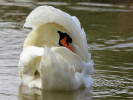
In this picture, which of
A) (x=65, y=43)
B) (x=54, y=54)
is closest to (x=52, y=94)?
(x=54, y=54)

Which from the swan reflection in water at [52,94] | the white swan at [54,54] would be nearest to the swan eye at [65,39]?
the white swan at [54,54]

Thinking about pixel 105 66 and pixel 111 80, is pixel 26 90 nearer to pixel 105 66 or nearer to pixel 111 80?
pixel 111 80

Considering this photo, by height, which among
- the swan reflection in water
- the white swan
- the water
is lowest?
the water

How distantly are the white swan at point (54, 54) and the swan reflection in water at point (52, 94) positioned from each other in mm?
94

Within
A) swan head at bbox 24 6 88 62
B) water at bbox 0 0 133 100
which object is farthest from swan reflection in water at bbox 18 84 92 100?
swan head at bbox 24 6 88 62

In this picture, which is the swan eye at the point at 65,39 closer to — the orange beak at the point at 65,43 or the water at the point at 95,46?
the orange beak at the point at 65,43

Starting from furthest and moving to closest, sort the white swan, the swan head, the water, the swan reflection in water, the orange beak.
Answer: the orange beak → the water → the swan head → the swan reflection in water → the white swan

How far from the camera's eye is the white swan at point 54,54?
7582mm

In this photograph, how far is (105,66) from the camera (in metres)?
9.96

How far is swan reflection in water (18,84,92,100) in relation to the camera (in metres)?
7.68

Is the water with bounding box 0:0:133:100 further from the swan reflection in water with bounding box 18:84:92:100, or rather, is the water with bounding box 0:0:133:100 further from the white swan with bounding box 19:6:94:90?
the white swan with bounding box 19:6:94:90

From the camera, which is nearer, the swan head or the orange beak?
the swan head

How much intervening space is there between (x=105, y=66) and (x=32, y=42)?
2.19m

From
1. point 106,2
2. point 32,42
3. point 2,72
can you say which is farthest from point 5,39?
point 106,2
